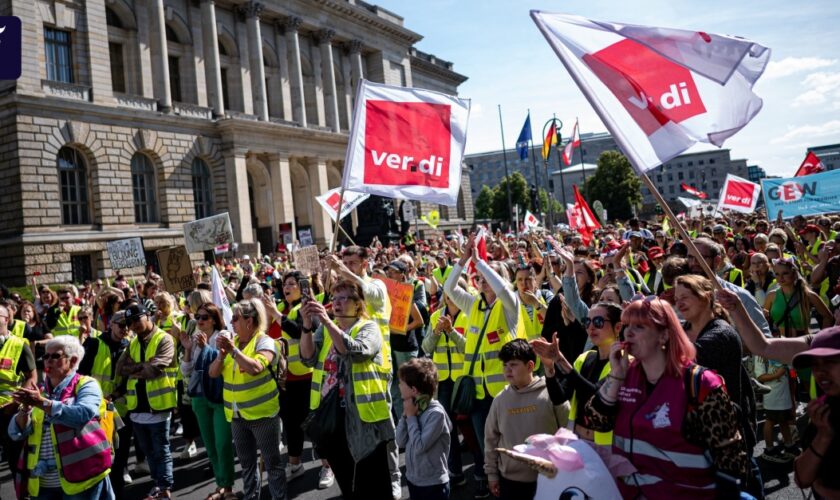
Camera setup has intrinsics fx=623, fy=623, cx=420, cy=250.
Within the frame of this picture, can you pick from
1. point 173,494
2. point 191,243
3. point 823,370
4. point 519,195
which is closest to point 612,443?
point 823,370

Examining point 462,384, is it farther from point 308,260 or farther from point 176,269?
point 176,269

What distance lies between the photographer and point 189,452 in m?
8.14

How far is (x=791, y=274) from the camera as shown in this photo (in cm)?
672

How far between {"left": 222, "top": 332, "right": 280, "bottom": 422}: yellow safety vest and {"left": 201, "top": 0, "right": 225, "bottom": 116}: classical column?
3304 centimetres

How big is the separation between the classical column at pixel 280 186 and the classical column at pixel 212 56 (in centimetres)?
465

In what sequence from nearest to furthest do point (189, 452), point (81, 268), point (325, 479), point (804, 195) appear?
point (325, 479)
point (189, 452)
point (804, 195)
point (81, 268)

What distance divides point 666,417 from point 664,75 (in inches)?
103

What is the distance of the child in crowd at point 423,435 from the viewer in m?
4.32

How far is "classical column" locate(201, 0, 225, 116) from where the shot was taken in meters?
35.8

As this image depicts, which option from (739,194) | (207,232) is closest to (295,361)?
(207,232)

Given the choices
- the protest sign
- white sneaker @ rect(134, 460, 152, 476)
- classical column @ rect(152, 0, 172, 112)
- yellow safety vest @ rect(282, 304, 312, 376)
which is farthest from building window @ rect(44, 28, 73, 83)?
yellow safety vest @ rect(282, 304, 312, 376)

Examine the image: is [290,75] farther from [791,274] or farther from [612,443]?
[612,443]

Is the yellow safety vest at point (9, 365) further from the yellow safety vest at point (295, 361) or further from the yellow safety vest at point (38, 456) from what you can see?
the yellow safety vest at point (295, 361)

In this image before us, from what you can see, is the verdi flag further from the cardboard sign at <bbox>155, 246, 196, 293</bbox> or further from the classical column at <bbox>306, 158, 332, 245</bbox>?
the cardboard sign at <bbox>155, 246, 196, 293</bbox>
